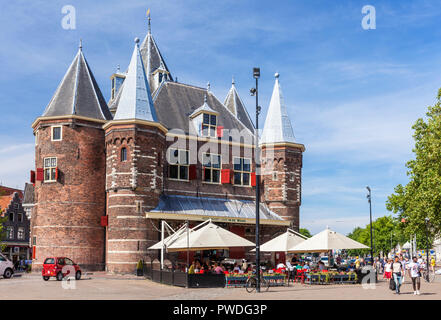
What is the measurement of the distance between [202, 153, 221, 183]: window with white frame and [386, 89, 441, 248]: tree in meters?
15.0

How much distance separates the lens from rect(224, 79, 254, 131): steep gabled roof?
138ft

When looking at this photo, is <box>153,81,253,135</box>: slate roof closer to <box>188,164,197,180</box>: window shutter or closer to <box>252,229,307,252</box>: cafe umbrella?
<box>188,164,197,180</box>: window shutter

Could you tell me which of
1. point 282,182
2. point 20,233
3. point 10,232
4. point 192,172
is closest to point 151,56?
point 192,172

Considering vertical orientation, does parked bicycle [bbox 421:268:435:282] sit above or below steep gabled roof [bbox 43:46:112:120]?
below

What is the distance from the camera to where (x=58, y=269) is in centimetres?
2783

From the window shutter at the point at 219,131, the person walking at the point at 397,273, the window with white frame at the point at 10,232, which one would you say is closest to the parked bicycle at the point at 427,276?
the person walking at the point at 397,273

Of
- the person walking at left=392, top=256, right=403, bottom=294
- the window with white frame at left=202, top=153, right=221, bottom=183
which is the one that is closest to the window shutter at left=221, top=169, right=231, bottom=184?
the window with white frame at left=202, top=153, right=221, bottom=183

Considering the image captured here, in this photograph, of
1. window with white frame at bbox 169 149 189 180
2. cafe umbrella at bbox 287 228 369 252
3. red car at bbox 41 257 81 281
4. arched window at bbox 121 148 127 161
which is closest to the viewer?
cafe umbrella at bbox 287 228 369 252

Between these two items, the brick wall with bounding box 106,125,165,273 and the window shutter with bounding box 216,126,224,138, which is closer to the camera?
the brick wall with bounding box 106,125,165,273

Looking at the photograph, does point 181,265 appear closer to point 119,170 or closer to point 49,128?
point 119,170

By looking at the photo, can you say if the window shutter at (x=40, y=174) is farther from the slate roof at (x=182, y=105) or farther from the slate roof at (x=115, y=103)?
the slate roof at (x=182, y=105)

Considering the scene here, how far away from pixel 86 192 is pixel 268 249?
1351 cm
